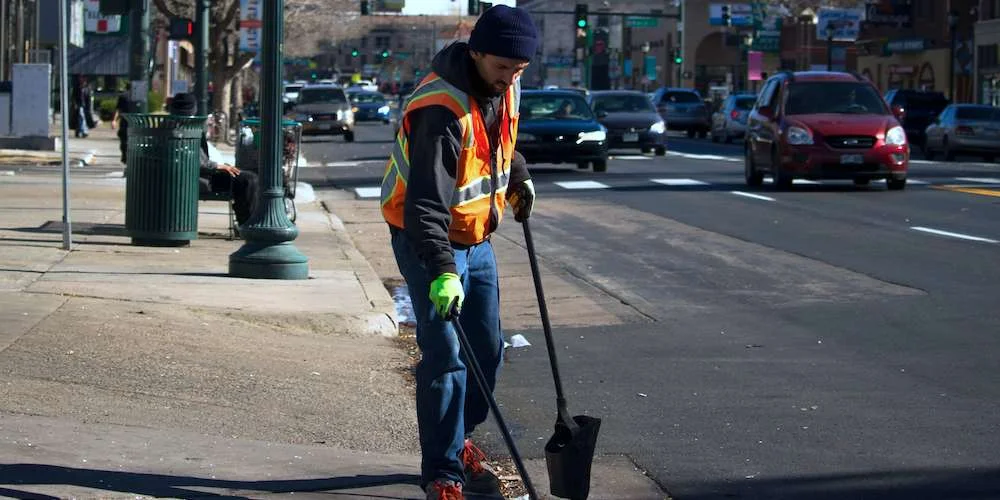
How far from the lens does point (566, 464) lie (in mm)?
5211

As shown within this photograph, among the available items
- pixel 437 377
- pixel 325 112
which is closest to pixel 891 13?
pixel 325 112

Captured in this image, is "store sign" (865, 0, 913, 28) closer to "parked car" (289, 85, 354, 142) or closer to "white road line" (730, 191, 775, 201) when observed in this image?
"parked car" (289, 85, 354, 142)

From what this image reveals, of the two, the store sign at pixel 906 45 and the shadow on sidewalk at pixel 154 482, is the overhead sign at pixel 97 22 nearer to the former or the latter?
the shadow on sidewalk at pixel 154 482

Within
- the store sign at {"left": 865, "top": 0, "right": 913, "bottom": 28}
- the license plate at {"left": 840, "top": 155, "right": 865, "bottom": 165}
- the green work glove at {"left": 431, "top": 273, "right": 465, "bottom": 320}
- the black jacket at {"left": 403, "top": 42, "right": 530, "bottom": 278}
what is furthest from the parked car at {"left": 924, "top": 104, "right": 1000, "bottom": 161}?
the green work glove at {"left": 431, "top": 273, "right": 465, "bottom": 320}

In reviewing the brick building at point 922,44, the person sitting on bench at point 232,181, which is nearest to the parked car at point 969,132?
Answer: the brick building at point 922,44

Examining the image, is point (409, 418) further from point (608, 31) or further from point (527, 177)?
point (608, 31)

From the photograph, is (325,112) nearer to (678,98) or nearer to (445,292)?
(678,98)

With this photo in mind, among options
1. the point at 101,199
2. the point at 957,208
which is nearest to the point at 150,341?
the point at 101,199

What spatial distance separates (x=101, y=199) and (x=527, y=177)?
14006 millimetres

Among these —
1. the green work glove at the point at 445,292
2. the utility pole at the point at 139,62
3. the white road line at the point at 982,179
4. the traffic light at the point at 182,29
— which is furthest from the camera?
the traffic light at the point at 182,29

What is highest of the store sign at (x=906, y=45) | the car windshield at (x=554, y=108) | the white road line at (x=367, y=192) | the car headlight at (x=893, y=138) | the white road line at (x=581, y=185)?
the store sign at (x=906, y=45)

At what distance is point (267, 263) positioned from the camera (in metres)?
11.3

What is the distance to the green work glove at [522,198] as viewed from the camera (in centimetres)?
579

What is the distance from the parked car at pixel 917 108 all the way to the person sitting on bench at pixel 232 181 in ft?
110
